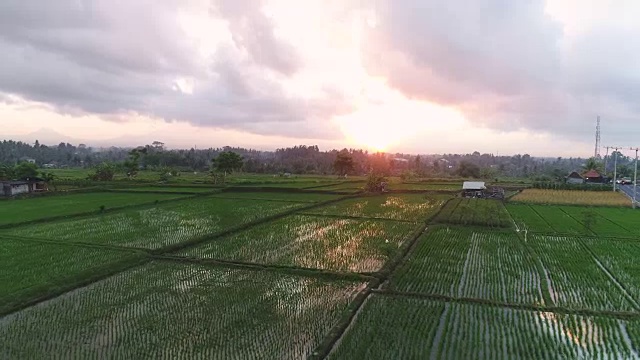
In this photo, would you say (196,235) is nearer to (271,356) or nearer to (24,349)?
(24,349)

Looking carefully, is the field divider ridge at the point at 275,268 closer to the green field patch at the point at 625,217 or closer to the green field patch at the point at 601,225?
the green field patch at the point at 601,225

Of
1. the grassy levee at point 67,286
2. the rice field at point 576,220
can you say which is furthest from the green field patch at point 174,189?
the rice field at point 576,220

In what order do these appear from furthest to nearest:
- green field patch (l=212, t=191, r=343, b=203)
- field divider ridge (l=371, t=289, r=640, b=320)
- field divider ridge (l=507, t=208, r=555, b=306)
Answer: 1. green field patch (l=212, t=191, r=343, b=203)
2. field divider ridge (l=507, t=208, r=555, b=306)
3. field divider ridge (l=371, t=289, r=640, b=320)

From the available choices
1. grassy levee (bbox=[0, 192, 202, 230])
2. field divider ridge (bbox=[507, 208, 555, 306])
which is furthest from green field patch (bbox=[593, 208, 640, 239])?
grassy levee (bbox=[0, 192, 202, 230])

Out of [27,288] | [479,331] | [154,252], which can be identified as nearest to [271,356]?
[479,331]

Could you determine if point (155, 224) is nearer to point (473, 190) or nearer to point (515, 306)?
point (515, 306)

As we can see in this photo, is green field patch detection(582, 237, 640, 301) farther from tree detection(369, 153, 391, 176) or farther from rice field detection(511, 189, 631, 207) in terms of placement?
tree detection(369, 153, 391, 176)
